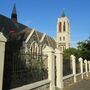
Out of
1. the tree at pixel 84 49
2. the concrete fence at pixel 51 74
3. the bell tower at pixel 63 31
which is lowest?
the concrete fence at pixel 51 74

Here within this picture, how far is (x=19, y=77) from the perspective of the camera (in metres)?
8.39

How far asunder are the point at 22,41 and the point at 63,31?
60509 mm

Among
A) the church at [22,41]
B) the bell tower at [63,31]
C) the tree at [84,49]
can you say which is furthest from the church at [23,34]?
the bell tower at [63,31]

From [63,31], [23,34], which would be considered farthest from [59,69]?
[63,31]

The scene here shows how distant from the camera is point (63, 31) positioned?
312 feet

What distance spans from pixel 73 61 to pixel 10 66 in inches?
401

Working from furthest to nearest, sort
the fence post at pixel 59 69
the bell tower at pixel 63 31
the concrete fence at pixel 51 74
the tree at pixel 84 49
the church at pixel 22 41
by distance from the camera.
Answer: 1. the bell tower at pixel 63 31
2. the tree at pixel 84 49
3. the fence post at pixel 59 69
4. the church at pixel 22 41
5. the concrete fence at pixel 51 74

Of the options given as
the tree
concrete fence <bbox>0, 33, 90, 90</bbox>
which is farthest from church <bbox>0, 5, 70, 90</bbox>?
the tree

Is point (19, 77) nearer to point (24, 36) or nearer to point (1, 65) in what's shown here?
point (1, 65)

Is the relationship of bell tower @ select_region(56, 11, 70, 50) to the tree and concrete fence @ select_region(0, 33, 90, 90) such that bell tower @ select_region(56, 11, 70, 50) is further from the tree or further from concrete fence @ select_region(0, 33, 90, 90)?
concrete fence @ select_region(0, 33, 90, 90)

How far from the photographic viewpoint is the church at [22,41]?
788 cm

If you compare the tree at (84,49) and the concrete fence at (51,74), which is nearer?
the concrete fence at (51,74)

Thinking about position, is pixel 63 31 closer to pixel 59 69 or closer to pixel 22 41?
pixel 22 41

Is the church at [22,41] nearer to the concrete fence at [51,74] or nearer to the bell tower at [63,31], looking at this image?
the bell tower at [63,31]
